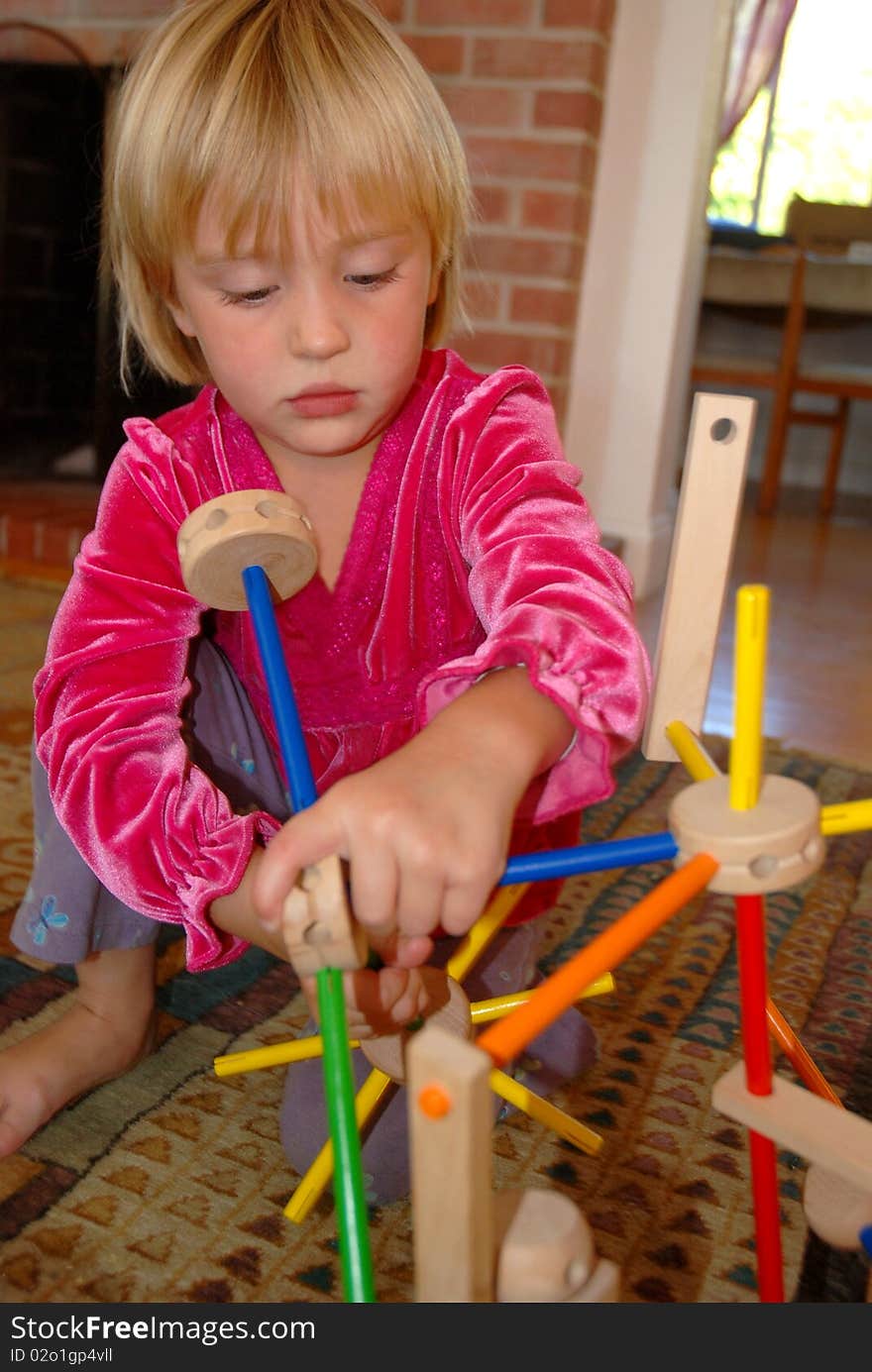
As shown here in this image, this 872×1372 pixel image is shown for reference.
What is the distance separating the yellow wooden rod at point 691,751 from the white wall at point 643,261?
5.44 feet

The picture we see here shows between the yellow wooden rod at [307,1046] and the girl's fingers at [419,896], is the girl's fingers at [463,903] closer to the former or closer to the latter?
the girl's fingers at [419,896]

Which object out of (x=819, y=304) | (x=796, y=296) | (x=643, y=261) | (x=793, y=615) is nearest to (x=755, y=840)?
(x=643, y=261)

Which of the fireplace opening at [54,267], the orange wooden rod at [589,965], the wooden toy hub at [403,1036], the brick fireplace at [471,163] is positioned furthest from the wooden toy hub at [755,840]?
the fireplace opening at [54,267]

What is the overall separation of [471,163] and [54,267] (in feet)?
2.88

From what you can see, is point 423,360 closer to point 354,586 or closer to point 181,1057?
point 354,586

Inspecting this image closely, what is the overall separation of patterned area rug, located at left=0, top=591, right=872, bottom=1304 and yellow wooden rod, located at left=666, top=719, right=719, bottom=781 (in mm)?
299

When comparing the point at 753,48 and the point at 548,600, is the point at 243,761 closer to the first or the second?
the point at 548,600

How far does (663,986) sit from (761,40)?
4.24m

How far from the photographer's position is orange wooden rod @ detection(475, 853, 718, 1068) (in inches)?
14.9

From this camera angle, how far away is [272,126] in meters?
0.68

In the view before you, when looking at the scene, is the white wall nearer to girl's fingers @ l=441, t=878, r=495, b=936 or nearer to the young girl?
the young girl

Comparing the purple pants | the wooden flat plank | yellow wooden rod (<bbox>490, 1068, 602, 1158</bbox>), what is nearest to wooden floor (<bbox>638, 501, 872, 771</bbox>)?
the purple pants

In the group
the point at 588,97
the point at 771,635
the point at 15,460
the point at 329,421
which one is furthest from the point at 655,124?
the point at 329,421

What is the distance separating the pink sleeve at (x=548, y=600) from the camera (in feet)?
1.92
